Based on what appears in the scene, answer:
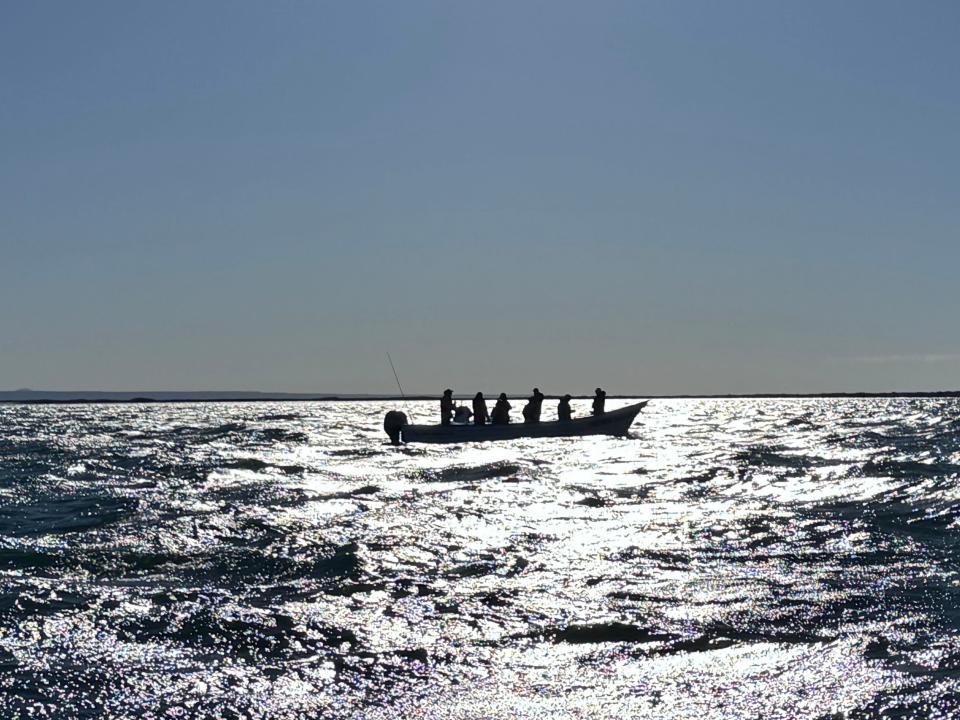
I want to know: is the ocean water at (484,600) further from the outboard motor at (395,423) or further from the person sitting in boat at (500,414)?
the person sitting in boat at (500,414)

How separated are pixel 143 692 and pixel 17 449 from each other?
1435 inches

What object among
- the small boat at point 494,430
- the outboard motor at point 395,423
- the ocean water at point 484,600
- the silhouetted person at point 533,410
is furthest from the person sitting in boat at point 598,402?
the ocean water at point 484,600

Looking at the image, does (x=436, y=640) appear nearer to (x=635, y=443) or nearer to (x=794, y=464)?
(x=794, y=464)

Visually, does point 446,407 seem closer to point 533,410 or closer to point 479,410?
point 479,410

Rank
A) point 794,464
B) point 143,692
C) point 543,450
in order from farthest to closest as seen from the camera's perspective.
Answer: point 543,450, point 794,464, point 143,692

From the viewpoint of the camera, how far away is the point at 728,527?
1575cm

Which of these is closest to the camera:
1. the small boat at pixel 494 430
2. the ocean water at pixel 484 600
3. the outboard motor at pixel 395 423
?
the ocean water at pixel 484 600

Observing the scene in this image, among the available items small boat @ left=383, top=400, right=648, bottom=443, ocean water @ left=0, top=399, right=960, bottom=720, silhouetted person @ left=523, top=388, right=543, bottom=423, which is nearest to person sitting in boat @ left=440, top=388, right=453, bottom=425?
small boat @ left=383, top=400, right=648, bottom=443

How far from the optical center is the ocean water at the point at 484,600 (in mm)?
7324

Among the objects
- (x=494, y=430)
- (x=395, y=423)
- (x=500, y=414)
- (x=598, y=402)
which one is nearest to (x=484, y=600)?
(x=395, y=423)

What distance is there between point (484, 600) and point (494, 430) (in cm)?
3088

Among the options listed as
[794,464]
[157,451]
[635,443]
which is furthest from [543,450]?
[157,451]

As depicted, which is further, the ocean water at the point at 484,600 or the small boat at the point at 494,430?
the small boat at the point at 494,430

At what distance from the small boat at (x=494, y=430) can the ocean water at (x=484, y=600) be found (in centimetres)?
1743
